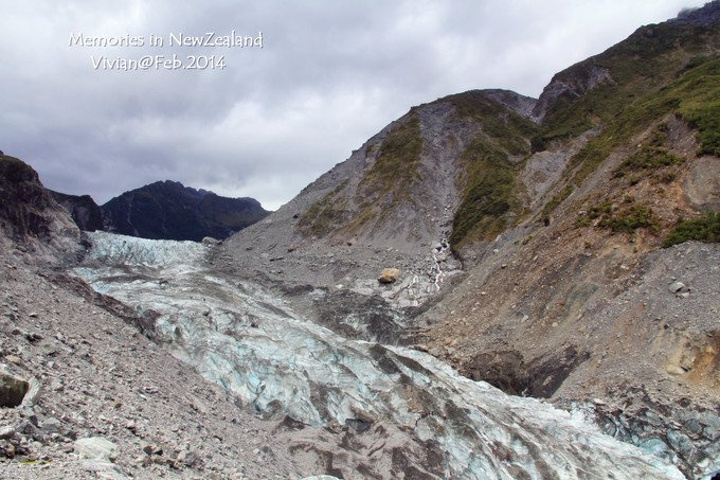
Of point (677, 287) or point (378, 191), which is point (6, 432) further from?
point (378, 191)

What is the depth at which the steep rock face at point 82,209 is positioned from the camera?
95.8 m

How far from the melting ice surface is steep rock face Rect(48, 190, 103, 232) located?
75457mm

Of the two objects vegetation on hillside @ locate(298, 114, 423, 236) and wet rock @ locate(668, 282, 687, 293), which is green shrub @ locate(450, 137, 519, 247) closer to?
vegetation on hillside @ locate(298, 114, 423, 236)

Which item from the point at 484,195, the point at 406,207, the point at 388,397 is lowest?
the point at 388,397

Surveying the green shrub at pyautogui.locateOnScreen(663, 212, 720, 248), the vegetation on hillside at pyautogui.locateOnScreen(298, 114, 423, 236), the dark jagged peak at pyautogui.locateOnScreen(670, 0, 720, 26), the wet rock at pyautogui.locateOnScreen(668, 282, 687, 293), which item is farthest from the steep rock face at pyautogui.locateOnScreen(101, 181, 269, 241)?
the dark jagged peak at pyautogui.locateOnScreen(670, 0, 720, 26)

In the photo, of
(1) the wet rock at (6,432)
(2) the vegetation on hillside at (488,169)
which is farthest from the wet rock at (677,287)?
(1) the wet rock at (6,432)

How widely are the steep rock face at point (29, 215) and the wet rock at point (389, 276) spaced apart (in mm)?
36559

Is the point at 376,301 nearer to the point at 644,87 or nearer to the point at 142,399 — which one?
the point at 142,399

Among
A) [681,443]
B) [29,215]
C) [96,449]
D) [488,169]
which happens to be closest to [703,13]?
[488,169]

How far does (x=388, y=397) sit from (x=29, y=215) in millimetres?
51528

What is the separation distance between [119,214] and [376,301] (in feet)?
460

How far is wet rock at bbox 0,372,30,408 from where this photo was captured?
31.6 feet

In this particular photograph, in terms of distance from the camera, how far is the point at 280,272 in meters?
56.7

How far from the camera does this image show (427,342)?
114ft
